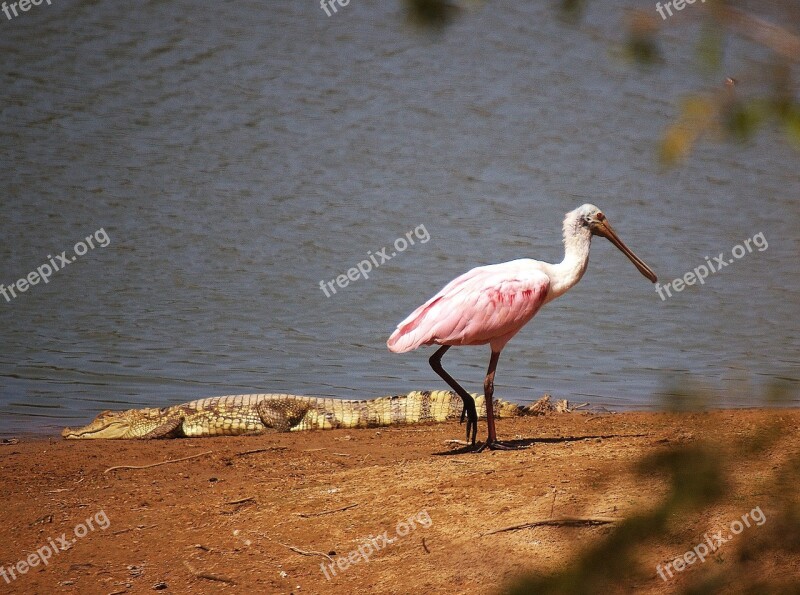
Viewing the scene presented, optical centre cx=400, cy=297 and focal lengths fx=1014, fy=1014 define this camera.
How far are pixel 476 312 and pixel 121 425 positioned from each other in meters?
3.35

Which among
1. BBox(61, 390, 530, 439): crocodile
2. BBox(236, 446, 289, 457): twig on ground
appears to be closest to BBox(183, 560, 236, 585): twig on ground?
BBox(236, 446, 289, 457): twig on ground

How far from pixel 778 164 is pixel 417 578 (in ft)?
43.0

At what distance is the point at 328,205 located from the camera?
1361 centimetres

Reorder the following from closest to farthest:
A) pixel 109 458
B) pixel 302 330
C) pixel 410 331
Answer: pixel 410 331
pixel 109 458
pixel 302 330

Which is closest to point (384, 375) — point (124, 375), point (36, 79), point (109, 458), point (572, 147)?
point (124, 375)

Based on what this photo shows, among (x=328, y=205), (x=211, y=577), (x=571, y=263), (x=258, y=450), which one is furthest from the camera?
(x=328, y=205)

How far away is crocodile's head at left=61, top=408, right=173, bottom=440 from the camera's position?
7.34 metres

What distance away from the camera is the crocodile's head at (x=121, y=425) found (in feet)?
24.1

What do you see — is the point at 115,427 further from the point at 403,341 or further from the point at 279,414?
the point at 403,341

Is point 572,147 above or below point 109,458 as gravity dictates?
below

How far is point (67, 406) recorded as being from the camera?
826cm

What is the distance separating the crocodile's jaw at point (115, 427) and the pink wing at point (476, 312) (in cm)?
289

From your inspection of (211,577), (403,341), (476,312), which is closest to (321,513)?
(211,577)

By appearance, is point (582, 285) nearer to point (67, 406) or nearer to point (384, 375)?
point (384, 375)
